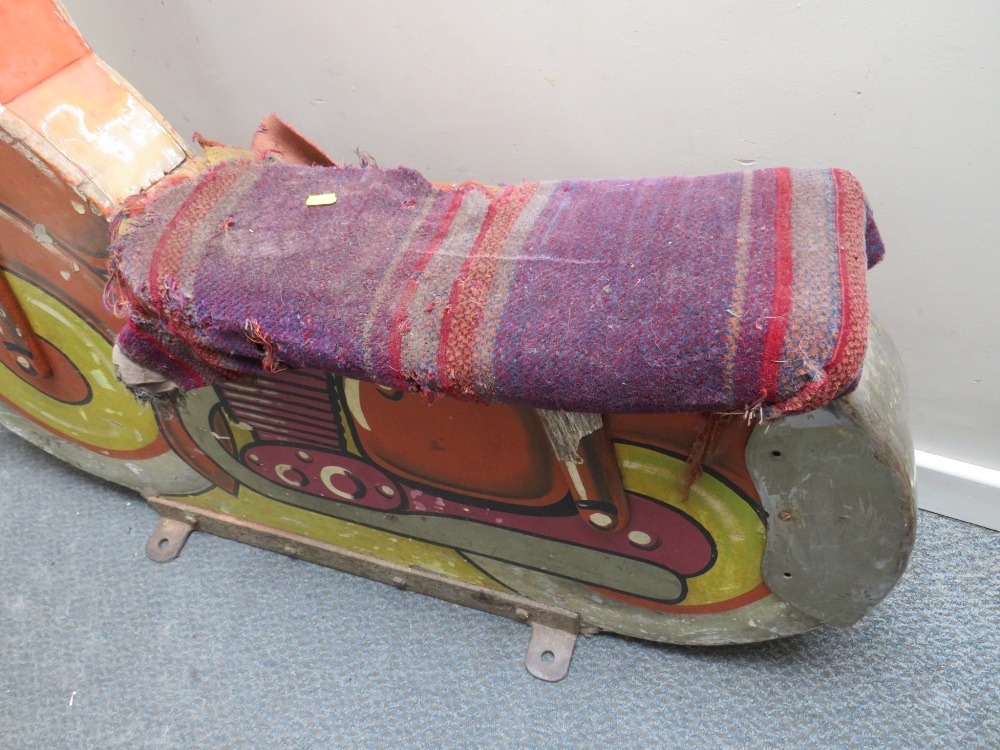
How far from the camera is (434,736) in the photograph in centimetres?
87

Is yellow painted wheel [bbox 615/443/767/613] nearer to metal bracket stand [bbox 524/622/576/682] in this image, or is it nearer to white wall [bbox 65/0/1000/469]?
metal bracket stand [bbox 524/622/576/682]

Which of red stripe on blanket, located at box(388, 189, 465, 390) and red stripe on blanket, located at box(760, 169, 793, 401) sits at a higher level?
red stripe on blanket, located at box(388, 189, 465, 390)

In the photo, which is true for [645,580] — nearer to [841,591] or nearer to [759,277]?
[841,591]

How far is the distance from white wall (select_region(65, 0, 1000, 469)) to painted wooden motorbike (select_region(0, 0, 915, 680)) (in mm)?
216

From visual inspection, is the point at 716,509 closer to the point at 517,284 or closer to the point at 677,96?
the point at 517,284

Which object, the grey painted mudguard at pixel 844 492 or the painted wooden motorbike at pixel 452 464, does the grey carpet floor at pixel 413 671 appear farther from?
the grey painted mudguard at pixel 844 492

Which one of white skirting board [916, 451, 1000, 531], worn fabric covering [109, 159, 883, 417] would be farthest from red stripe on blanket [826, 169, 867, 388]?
white skirting board [916, 451, 1000, 531]

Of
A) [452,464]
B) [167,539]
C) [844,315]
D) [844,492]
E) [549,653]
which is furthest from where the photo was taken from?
[167,539]

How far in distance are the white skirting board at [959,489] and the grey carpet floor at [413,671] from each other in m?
0.02

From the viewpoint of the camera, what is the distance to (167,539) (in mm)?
1061

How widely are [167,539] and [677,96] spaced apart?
879mm

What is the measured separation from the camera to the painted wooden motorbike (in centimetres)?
64

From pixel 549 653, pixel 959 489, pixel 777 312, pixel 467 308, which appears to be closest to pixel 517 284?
pixel 467 308

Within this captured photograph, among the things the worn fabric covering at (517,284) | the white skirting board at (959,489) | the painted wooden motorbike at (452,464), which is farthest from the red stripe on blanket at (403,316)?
the white skirting board at (959,489)
